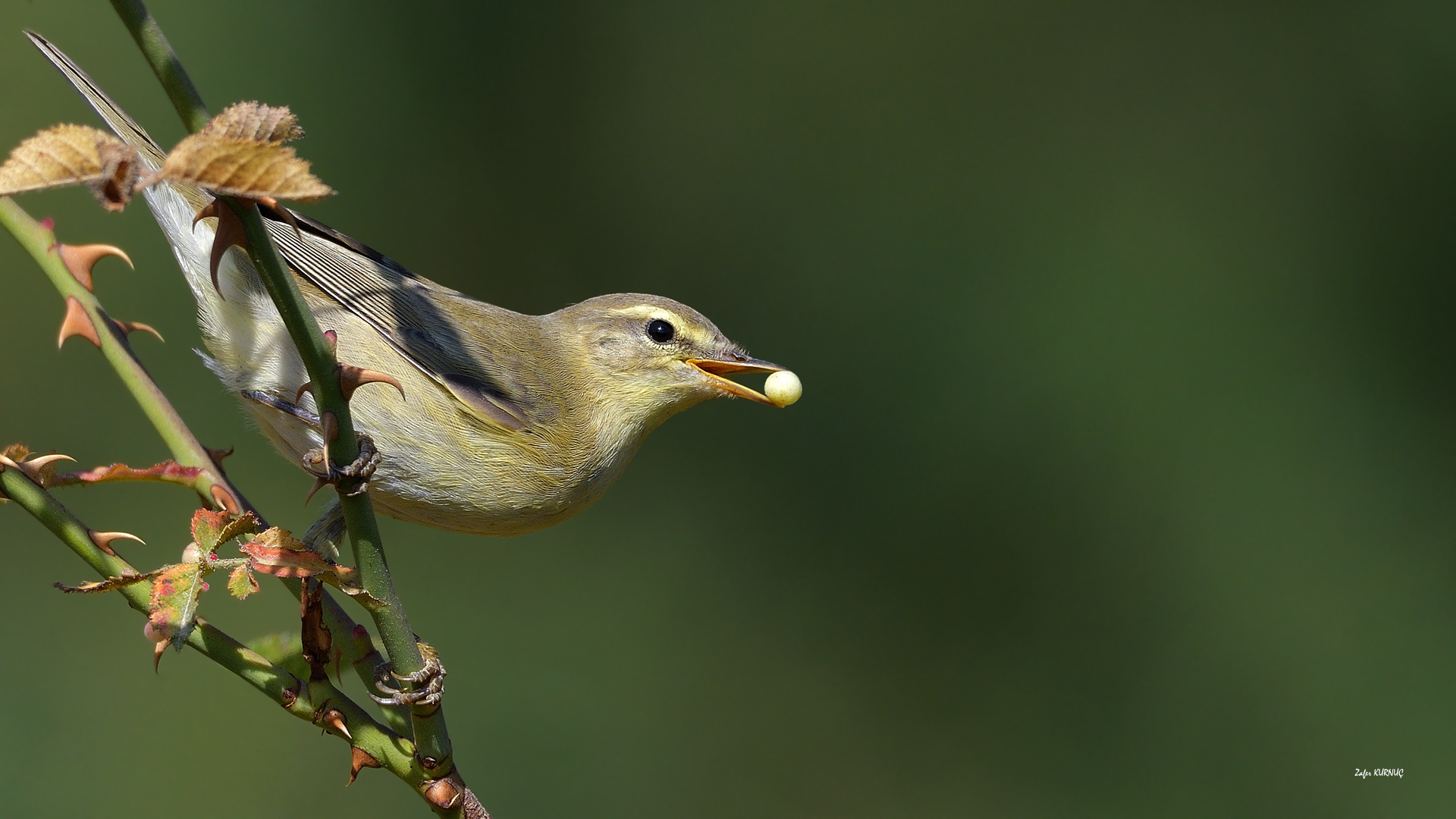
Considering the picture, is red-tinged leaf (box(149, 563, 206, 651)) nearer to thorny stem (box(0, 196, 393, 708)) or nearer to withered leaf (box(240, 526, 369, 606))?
withered leaf (box(240, 526, 369, 606))

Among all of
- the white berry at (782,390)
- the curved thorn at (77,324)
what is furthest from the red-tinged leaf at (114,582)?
the white berry at (782,390)

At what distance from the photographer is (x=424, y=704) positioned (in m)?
1.35

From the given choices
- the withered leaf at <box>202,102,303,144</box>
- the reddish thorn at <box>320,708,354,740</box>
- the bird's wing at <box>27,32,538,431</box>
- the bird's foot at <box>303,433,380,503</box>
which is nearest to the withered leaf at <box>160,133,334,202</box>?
the withered leaf at <box>202,102,303,144</box>

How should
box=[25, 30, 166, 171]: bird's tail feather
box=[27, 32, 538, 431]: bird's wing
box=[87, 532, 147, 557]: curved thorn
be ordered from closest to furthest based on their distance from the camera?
box=[87, 532, 147, 557]: curved thorn, box=[25, 30, 166, 171]: bird's tail feather, box=[27, 32, 538, 431]: bird's wing

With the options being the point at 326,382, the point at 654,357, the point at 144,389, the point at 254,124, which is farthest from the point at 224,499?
the point at 654,357

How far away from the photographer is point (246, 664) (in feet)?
4.33

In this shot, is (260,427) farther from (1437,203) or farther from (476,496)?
(1437,203)

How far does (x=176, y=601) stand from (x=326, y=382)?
31 centimetres

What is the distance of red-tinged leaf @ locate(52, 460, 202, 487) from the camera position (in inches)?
50.0

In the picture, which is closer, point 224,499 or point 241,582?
point 241,582

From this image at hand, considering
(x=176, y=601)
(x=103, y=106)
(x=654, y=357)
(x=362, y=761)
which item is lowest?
(x=362, y=761)

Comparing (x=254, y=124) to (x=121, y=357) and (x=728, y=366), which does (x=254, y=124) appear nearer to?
(x=121, y=357)

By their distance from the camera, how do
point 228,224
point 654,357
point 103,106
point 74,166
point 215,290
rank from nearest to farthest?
point 74,166 < point 228,224 < point 103,106 < point 215,290 < point 654,357

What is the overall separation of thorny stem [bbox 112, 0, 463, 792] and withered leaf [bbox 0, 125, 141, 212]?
64mm
